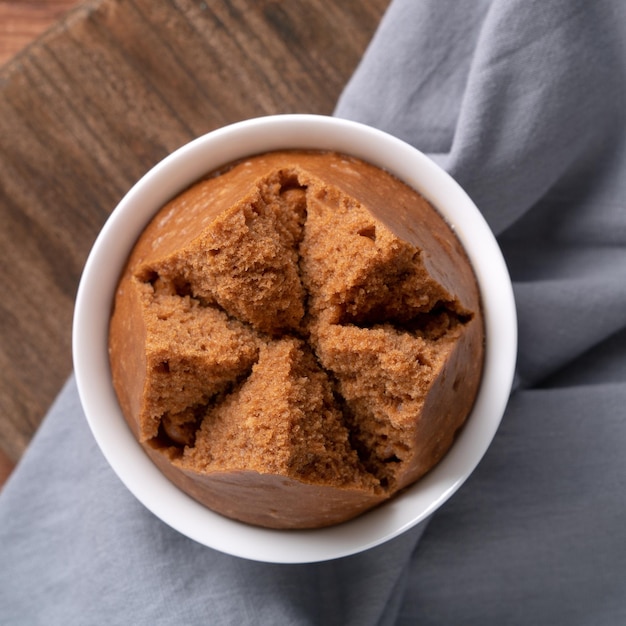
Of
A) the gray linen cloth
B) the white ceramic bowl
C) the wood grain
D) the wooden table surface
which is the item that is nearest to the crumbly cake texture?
the white ceramic bowl

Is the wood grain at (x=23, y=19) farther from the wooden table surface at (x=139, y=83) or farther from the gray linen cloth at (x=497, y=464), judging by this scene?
the gray linen cloth at (x=497, y=464)

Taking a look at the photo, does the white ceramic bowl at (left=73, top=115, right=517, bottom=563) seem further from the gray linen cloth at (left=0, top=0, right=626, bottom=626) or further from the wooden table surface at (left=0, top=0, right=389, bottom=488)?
the wooden table surface at (left=0, top=0, right=389, bottom=488)

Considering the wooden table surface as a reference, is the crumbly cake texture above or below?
below

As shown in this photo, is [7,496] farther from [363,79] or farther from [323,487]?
[363,79]

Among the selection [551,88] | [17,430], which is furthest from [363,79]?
[17,430]

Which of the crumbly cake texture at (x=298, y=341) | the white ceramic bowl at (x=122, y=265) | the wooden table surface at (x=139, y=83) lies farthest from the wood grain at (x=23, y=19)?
the crumbly cake texture at (x=298, y=341)
